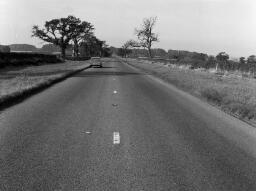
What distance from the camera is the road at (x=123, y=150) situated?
502 cm

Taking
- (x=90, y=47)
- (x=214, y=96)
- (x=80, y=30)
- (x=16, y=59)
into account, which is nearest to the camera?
(x=214, y=96)

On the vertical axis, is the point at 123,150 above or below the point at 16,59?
above

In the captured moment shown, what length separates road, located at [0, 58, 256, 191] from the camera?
5016mm

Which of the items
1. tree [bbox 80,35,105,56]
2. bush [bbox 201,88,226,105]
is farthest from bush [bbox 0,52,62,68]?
tree [bbox 80,35,105,56]

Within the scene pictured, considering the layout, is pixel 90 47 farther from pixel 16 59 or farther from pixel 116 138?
pixel 116 138

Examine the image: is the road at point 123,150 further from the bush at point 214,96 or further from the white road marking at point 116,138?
the bush at point 214,96

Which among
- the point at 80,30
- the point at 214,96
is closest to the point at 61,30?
the point at 80,30

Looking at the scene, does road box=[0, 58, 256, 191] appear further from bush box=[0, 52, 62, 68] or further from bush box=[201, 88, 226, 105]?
bush box=[0, 52, 62, 68]

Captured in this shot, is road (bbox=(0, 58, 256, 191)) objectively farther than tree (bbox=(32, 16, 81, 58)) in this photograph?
No

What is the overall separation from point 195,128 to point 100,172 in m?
4.00

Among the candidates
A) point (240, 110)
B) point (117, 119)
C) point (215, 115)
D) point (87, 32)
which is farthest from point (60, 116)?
point (87, 32)

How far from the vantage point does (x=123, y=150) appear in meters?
6.59

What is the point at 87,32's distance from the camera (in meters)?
109

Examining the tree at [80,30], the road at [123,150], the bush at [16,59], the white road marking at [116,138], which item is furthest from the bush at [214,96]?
the tree at [80,30]
